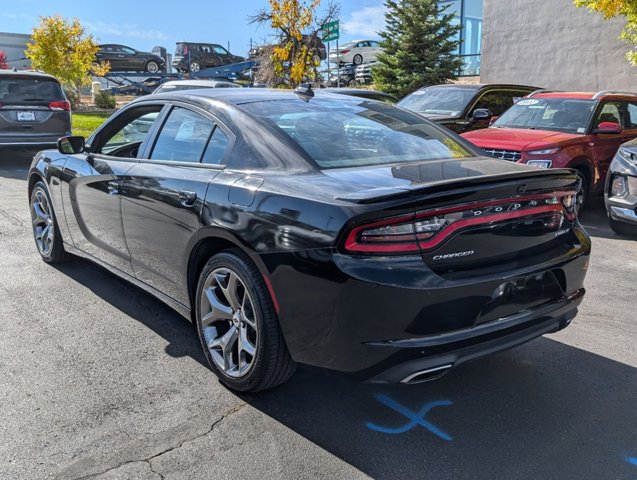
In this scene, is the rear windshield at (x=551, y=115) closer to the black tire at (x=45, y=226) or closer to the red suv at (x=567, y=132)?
the red suv at (x=567, y=132)

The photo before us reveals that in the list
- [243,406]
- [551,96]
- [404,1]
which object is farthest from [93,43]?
[243,406]

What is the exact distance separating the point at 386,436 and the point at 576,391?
1.19 m

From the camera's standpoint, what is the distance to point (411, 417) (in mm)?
3127

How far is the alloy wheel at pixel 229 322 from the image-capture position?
3.21 meters

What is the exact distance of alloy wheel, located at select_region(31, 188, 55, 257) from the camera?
5.51 meters

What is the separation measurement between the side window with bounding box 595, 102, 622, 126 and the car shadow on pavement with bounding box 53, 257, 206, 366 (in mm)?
6805

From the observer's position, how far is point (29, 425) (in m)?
3.03

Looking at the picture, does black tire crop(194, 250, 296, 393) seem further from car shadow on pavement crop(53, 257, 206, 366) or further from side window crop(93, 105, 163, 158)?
side window crop(93, 105, 163, 158)

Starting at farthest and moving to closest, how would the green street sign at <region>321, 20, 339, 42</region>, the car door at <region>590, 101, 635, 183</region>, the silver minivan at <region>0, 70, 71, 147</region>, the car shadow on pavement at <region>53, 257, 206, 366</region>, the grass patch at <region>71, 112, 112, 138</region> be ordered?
1. the grass patch at <region>71, 112, 112, 138</region>
2. the green street sign at <region>321, 20, 339, 42</region>
3. the silver minivan at <region>0, 70, 71, 147</region>
4. the car door at <region>590, 101, 635, 183</region>
5. the car shadow on pavement at <region>53, 257, 206, 366</region>

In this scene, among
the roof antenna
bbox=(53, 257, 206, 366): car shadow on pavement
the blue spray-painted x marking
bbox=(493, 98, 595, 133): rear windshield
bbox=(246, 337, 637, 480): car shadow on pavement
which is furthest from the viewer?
bbox=(493, 98, 595, 133): rear windshield

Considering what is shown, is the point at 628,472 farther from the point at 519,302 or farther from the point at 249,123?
the point at 249,123

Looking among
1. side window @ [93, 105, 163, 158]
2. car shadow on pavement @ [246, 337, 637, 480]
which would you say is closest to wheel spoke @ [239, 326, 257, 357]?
car shadow on pavement @ [246, 337, 637, 480]

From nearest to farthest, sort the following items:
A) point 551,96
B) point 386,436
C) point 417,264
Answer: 1. point 417,264
2. point 386,436
3. point 551,96

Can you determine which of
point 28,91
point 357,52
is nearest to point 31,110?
point 28,91
